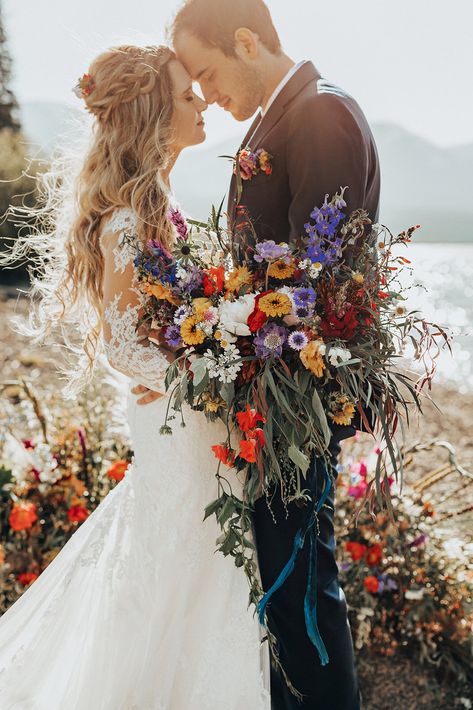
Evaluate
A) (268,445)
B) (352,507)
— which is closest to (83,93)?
(268,445)

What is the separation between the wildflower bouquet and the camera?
5.74ft

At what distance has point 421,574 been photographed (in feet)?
9.43

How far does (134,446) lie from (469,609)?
1437mm

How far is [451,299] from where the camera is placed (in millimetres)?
15406

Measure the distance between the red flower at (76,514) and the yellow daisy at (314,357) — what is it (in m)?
1.64

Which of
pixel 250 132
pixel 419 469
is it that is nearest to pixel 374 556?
pixel 250 132

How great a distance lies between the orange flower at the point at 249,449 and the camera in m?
1.78

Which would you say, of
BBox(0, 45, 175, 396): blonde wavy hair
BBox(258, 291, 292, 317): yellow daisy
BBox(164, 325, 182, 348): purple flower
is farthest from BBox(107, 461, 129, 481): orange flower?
BBox(258, 291, 292, 317): yellow daisy

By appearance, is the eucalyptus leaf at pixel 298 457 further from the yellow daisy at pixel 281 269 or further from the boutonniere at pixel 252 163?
the boutonniere at pixel 252 163

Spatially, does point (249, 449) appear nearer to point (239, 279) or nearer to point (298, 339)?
point (298, 339)

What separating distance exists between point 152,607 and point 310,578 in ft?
1.79

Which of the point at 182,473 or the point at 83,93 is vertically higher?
the point at 83,93

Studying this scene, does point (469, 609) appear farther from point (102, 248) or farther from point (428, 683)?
point (102, 248)

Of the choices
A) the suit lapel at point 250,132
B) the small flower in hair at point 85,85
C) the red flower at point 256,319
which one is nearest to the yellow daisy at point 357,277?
the red flower at point 256,319
